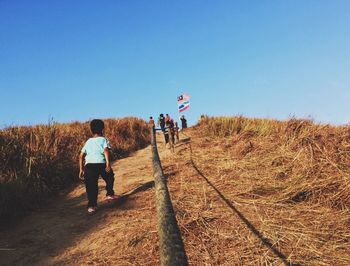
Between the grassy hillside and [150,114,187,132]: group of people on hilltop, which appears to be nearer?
the grassy hillside

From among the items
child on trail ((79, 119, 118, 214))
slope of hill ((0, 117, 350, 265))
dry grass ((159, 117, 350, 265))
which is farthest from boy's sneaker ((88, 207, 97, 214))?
dry grass ((159, 117, 350, 265))

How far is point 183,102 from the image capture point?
2561 centimetres

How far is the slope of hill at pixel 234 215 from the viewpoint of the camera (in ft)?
16.6

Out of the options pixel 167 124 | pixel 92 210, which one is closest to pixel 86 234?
pixel 92 210

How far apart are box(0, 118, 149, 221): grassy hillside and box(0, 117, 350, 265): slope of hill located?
50 cm

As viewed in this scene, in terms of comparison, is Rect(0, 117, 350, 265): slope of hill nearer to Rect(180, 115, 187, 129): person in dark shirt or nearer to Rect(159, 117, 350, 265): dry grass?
Rect(159, 117, 350, 265): dry grass

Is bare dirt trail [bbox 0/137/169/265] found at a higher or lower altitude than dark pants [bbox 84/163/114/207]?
lower

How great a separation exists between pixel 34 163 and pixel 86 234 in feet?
12.1

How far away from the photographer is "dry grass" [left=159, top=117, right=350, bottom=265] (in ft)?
16.4

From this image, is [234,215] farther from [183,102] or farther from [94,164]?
[183,102]

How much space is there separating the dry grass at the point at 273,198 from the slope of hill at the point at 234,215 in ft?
0.05

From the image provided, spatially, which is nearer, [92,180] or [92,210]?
[92,210]

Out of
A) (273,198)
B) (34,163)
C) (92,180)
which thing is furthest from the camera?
(34,163)

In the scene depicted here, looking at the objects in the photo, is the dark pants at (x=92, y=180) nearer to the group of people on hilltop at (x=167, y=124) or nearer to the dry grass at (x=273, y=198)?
the dry grass at (x=273, y=198)
